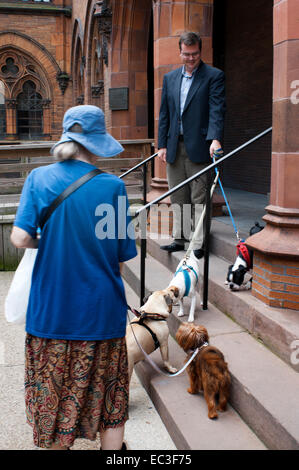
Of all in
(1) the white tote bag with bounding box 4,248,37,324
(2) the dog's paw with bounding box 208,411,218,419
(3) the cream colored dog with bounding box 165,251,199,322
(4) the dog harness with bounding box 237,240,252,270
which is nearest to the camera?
(1) the white tote bag with bounding box 4,248,37,324

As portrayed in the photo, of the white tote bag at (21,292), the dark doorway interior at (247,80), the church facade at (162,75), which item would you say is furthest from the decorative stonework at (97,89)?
the white tote bag at (21,292)

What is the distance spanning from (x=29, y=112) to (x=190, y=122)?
1751 centimetres

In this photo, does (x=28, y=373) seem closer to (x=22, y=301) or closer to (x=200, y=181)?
(x=22, y=301)

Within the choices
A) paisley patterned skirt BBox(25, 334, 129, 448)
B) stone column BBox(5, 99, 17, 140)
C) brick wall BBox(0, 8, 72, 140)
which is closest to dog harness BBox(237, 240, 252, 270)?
paisley patterned skirt BBox(25, 334, 129, 448)

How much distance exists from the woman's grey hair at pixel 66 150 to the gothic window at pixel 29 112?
19.2 metres

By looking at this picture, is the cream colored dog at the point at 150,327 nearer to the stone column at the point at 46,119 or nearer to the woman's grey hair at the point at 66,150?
the woman's grey hair at the point at 66,150

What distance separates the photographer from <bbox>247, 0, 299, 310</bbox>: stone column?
3119mm

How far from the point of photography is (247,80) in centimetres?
945

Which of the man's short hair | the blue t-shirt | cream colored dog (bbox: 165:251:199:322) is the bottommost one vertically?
cream colored dog (bbox: 165:251:199:322)

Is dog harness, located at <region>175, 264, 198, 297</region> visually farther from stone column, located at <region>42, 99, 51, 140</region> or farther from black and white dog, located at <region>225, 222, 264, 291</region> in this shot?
stone column, located at <region>42, 99, 51, 140</region>

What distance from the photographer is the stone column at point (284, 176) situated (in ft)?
10.2

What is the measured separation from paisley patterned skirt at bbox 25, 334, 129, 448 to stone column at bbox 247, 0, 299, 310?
148cm

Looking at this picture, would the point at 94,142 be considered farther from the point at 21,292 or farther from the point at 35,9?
the point at 35,9
